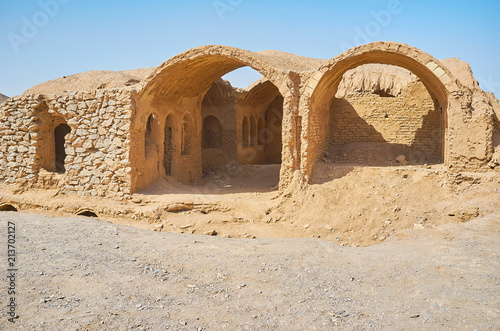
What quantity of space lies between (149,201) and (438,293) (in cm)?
767

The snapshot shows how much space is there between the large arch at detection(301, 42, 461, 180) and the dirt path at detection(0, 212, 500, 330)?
3.57 meters

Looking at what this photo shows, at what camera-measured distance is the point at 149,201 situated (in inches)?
398

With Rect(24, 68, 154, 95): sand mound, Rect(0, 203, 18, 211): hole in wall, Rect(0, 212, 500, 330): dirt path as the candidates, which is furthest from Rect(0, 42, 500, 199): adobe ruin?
Rect(0, 212, 500, 330): dirt path

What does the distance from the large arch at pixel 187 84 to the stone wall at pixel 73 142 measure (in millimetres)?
476

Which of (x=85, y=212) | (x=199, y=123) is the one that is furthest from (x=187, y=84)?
(x=85, y=212)

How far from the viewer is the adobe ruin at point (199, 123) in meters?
8.76

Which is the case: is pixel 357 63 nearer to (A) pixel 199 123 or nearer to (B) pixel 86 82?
(A) pixel 199 123

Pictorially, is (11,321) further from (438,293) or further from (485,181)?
(485,181)

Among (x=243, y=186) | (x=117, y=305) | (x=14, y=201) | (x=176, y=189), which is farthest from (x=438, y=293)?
(x=14, y=201)

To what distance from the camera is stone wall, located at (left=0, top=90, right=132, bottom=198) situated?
10.2 metres

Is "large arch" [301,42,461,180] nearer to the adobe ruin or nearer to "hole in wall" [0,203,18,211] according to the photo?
the adobe ruin

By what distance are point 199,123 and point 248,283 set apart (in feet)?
32.4

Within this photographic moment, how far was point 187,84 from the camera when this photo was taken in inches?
475

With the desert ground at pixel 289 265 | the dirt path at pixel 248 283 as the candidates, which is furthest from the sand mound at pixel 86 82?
the dirt path at pixel 248 283
